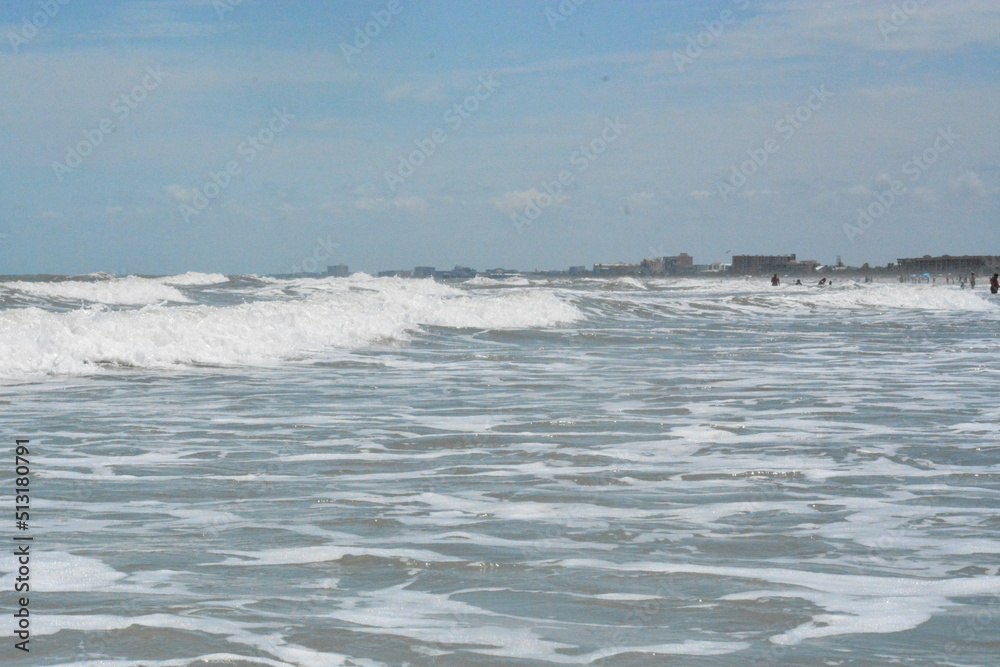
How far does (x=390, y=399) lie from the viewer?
40.5ft

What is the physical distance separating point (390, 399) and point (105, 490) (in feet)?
17.6

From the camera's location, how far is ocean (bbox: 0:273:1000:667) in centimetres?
435

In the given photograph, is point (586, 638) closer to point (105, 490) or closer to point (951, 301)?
point (105, 490)

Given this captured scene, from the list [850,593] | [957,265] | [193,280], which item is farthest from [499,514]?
[957,265]

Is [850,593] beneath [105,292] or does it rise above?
beneath

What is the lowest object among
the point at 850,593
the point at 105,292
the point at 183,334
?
the point at 850,593

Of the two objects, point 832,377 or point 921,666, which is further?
point 832,377

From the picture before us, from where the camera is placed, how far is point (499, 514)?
6.52 meters

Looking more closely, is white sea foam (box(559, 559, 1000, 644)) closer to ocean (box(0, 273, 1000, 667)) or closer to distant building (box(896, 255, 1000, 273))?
ocean (box(0, 273, 1000, 667))

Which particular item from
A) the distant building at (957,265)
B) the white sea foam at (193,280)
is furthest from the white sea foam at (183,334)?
the distant building at (957,265)

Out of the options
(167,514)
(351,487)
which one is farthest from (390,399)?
(167,514)

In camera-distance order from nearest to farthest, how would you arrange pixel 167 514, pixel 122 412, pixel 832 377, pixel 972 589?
pixel 972 589
pixel 167 514
pixel 122 412
pixel 832 377

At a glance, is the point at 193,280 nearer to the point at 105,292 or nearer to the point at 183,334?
the point at 105,292

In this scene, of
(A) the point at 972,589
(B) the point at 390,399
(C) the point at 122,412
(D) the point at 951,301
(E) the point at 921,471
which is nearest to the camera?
(A) the point at 972,589
